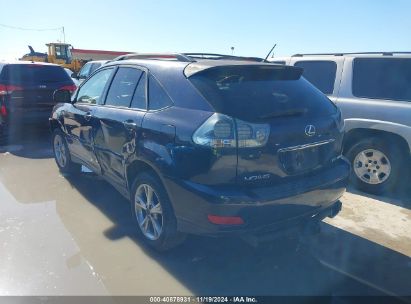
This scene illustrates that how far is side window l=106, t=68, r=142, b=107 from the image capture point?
3.64m

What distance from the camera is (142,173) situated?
3.30m

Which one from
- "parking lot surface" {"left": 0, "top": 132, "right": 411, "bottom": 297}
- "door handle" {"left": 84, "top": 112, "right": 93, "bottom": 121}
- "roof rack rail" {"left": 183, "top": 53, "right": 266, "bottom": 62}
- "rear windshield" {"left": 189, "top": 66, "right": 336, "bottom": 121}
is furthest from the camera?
"door handle" {"left": 84, "top": 112, "right": 93, "bottom": 121}

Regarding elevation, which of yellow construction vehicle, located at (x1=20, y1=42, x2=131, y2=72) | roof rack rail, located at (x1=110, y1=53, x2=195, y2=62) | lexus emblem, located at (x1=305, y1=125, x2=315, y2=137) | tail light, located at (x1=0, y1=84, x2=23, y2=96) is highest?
roof rack rail, located at (x1=110, y1=53, x2=195, y2=62)

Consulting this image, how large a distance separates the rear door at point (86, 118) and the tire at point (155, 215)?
1.12 metres

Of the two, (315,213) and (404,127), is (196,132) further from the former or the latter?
(404,127)

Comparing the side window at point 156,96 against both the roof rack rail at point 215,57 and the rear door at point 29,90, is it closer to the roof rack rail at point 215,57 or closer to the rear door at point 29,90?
the roof rack rail at point 215,57

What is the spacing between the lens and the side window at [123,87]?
3637 millimetres

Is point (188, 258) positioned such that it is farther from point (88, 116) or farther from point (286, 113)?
point (88, 116)

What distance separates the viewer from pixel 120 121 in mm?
3582

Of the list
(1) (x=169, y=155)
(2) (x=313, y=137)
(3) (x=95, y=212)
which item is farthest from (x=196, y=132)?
(3) (x=95, y=212)

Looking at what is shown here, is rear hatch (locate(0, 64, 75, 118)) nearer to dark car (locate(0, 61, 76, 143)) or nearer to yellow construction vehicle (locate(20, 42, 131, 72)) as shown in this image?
dark car (locate(0, 61, 76, 143))

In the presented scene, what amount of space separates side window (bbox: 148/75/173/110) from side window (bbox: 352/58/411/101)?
319 cm

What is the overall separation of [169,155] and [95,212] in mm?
1964

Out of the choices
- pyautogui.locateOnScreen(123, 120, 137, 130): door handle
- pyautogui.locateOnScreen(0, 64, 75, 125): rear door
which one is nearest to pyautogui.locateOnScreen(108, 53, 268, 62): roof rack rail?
pyautogui.locateOnScreen(123, 120, 137, 130): door handle
